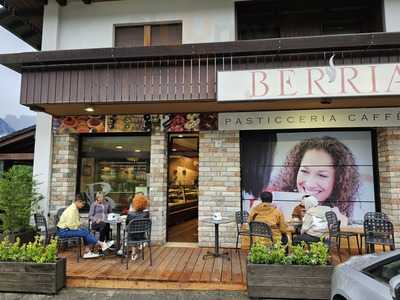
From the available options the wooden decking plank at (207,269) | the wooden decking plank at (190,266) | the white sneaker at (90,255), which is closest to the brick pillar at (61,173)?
the white sneaker at (90,255)

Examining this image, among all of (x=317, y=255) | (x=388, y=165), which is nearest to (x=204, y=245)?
(x=317, y=255)

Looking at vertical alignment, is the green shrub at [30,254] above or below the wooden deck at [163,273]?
above

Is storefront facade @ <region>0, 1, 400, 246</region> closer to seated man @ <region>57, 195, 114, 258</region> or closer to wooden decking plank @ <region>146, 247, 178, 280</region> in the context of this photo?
wooden decking plank @ <region>146, 247, 178, 280</region>

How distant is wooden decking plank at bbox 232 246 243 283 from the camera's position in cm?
508

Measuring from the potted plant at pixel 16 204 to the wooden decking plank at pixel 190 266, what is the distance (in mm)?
3666

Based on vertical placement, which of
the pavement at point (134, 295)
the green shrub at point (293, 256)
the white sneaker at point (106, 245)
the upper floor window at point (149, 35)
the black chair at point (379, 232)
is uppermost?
the upper floor window at point (149, 35)

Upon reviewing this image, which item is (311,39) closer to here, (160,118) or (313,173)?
(313,173)

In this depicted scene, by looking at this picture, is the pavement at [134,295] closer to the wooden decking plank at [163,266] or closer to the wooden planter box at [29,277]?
the wooden planter box at [29,277]

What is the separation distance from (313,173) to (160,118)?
3.84 m

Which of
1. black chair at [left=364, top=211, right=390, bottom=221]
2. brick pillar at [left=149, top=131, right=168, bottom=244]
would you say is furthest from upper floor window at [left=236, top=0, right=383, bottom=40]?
black chair at [left=364, top=211, right=390, bottom=221]

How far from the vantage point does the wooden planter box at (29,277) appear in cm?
487

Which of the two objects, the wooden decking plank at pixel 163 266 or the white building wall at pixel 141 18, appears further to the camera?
the white building wall at pixel 141 18

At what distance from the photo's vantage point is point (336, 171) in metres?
7.39

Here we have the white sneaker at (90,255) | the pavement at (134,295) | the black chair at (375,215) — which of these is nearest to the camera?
the pavement at (134,295)
